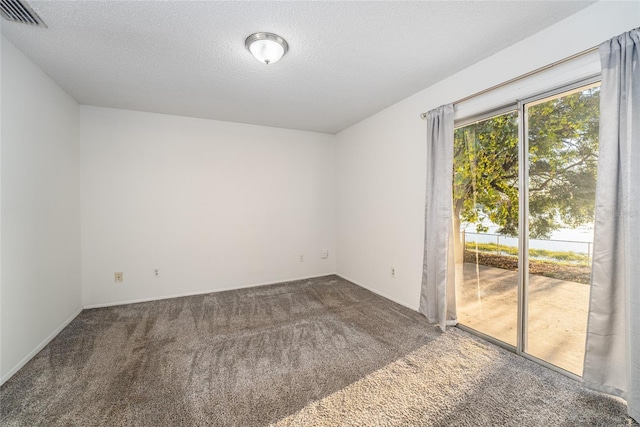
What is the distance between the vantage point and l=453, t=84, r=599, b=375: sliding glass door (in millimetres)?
1903

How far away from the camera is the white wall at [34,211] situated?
6.55ft

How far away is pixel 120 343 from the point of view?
245 cm

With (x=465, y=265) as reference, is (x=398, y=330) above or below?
below

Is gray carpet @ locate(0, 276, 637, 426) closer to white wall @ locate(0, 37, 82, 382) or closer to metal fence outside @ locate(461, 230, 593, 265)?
white wall @ locate(0, 37, 82, 382)

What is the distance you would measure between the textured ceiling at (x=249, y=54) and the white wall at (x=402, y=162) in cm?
12

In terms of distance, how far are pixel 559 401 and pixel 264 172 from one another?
3.91 meters

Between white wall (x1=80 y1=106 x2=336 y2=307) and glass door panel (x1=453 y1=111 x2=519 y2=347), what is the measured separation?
2.40m

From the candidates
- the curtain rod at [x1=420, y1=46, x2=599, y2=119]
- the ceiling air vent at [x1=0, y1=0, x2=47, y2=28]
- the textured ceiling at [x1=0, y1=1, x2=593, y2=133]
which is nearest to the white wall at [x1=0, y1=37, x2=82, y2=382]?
the textured ceiling at [x1=0, y1=1, x2=593, y2=133]

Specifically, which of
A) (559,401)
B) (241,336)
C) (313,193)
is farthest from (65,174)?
(559,401)

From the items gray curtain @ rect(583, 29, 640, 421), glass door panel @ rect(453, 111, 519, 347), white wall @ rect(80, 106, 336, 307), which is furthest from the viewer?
white wall @ rect(80, 106, 336, 307)

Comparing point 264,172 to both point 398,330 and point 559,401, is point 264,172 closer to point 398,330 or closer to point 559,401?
point 398,330

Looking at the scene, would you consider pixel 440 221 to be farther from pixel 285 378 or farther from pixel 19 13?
pixel 19 13

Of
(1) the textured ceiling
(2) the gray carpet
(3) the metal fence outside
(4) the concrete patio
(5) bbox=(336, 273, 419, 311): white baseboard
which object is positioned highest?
(1) the textured ceiling

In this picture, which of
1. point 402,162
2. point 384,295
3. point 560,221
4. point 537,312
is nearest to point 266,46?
point 402,162
